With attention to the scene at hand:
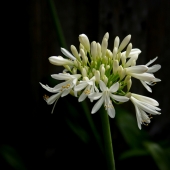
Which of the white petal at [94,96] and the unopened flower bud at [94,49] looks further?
the unopened flower bud at [94,49]

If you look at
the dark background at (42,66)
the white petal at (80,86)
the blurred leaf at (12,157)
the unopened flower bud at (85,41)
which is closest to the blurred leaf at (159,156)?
the dark background at (42,66)

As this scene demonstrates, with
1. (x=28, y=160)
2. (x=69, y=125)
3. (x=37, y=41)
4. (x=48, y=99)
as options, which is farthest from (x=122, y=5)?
(x=48, y=99)

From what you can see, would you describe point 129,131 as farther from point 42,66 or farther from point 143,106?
point 143,106

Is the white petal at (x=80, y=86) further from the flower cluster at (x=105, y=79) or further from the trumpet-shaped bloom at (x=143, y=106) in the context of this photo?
the trumpet-shaped bloom at (x=143, y=106)

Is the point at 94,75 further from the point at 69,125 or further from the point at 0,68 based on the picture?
the point at 0,68

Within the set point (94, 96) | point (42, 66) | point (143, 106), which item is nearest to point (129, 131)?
point (42, 66)

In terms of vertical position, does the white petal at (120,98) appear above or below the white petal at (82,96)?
below
